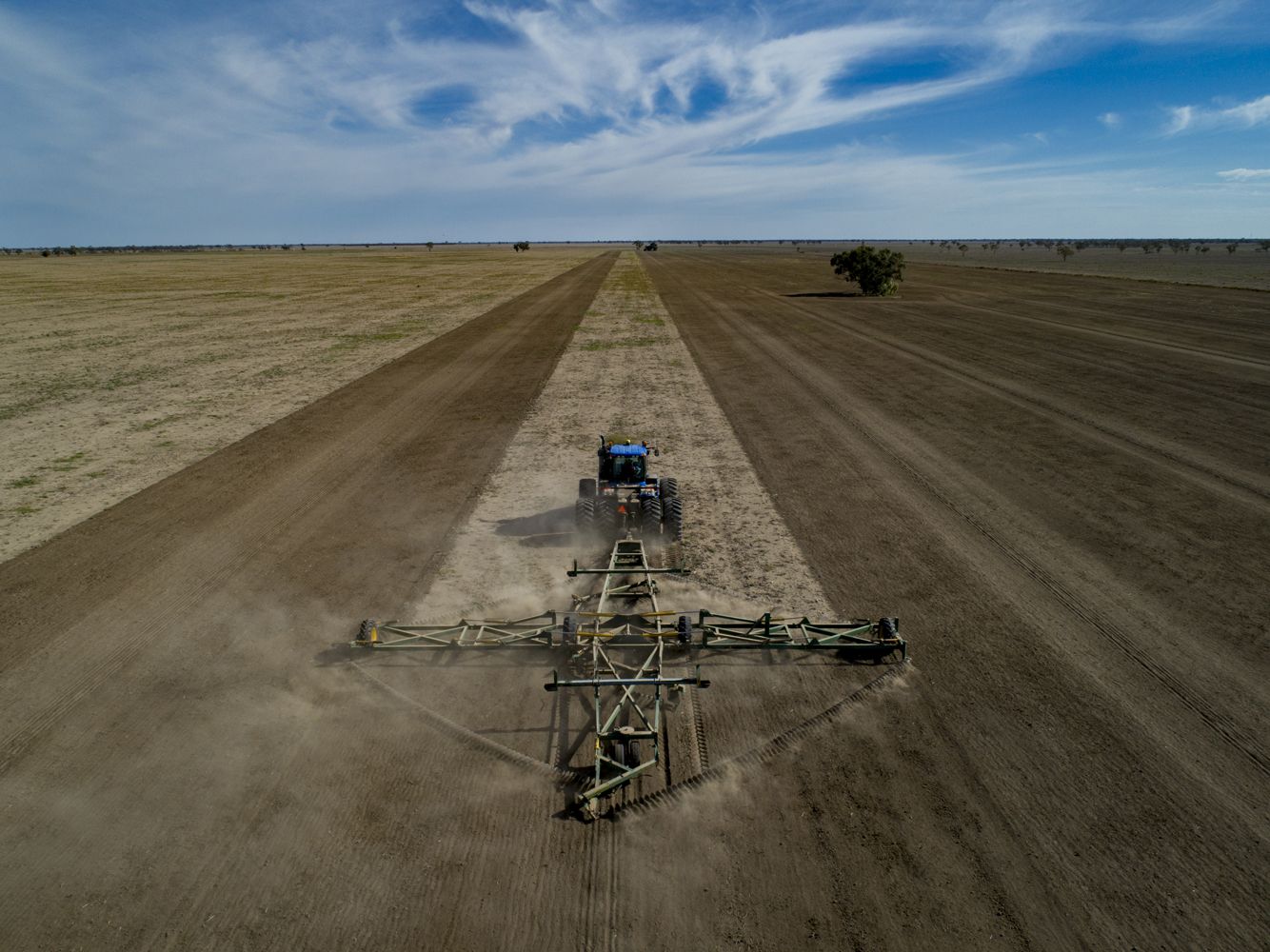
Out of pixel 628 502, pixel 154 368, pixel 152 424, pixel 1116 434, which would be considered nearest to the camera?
pixel 628 502

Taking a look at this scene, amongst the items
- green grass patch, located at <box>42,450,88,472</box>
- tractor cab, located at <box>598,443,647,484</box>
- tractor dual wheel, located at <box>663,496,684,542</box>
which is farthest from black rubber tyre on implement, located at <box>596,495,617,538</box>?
green grass patch, located at <box>42,450,88,472</box>

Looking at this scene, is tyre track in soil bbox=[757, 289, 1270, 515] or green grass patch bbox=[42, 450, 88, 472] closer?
tyre track in soil bbox=[757, 289, 1270, 515]

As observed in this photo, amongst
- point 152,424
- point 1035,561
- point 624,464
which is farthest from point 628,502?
point 152,424

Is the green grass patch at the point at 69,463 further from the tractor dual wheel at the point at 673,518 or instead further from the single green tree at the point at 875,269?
the single green tree at the point at 875,269

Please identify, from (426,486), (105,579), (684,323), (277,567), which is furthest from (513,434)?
(684,323)

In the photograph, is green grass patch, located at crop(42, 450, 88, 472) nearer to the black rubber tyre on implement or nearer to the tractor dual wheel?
the black rubber tyre on implement

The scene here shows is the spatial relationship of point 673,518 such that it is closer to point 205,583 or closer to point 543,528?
point 543,528

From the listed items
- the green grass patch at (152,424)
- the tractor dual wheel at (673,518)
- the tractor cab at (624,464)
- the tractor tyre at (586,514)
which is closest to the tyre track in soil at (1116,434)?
the tractor dual wheel at (673,518)
